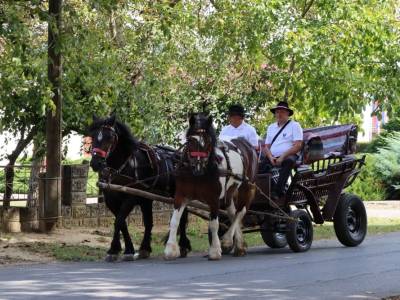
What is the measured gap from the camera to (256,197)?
14305 millimetres

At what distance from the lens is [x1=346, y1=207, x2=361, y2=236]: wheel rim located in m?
15.9

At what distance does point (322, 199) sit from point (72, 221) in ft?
15.1

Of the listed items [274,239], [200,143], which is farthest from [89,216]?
[200,143]

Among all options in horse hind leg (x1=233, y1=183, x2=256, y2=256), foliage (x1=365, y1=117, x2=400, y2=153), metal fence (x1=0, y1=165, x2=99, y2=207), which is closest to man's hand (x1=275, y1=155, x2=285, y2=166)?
horse hind leg (x1=233, y1=183, x2=256, y2=256)

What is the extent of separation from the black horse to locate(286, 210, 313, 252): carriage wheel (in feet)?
5.37

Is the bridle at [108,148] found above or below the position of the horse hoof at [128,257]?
above

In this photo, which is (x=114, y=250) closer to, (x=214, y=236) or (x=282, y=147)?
(x=214, y=236)

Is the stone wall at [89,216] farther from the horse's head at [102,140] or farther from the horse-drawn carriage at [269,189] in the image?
the horse's head at [102,140]

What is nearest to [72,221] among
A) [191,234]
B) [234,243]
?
[191,234]

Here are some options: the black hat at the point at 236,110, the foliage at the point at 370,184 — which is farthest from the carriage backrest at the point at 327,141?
the foliage at the point at 370,184

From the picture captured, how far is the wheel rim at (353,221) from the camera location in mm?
15930

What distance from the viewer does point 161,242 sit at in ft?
52.7

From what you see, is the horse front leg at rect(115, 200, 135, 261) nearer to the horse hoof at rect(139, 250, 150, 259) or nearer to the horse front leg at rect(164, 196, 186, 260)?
the horse hoof at rect(139, 250, 150, 259)

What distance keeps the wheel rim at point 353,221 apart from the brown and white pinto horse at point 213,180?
2.67 m
